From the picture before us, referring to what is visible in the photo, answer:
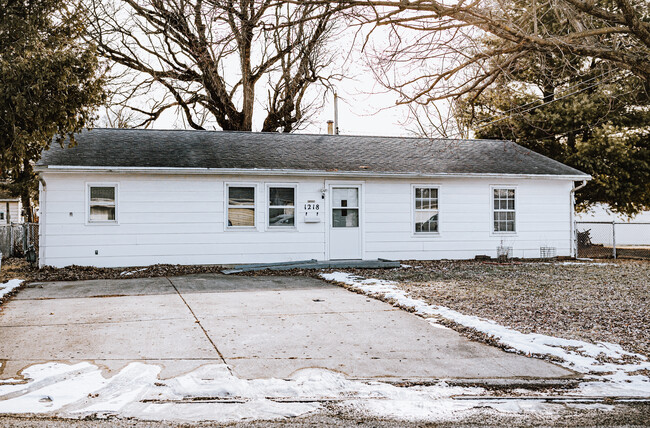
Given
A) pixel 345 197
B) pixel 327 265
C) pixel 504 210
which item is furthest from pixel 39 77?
pixel 504 210

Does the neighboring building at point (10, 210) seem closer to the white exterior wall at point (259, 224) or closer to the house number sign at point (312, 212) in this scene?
the white exterior wall at point (259, 224)

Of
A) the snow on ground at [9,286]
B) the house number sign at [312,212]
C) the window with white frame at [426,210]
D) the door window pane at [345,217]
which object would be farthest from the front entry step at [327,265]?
the snow on ground at [9,286]

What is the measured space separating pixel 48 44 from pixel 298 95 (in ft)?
56.1

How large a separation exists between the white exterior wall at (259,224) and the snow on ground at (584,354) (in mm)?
7412

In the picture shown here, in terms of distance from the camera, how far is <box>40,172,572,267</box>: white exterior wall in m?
14.0

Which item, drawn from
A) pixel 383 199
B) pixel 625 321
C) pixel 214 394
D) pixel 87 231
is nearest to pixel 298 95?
pixel 383 199

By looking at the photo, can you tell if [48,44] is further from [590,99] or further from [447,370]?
[590,99]

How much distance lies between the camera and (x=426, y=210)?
1675 cm

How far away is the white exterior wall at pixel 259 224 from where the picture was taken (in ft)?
46.1

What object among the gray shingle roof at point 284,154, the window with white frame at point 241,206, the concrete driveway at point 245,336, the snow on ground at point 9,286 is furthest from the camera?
the window with white frame at point 241,206

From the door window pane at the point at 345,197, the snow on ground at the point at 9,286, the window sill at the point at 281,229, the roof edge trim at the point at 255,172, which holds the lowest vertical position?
the snow on ground at the point at 9,286

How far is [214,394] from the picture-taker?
15.4 feet

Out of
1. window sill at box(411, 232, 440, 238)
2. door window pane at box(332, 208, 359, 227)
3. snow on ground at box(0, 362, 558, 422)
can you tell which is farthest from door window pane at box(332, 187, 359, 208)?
snow on ground at box(0, 362, 558, 422)

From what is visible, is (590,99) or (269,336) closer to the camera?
(269,336)
